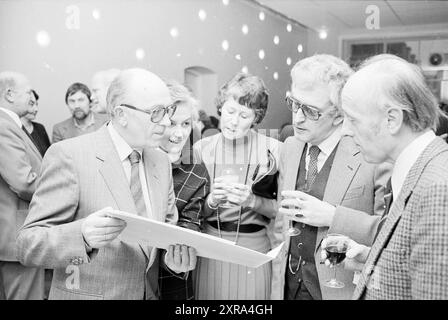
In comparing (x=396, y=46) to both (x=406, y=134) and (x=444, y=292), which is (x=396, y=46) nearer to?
(x=406, y=134)

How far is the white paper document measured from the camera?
130 centimetres

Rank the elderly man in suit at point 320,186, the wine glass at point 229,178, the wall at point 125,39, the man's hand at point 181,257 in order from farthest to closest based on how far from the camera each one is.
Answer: the wall at point 125,39 → the wine glass at point 229,178 → the elderly man in suit at point 320,186 → the man's hand at point 181,257

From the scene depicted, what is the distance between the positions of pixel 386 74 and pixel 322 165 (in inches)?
24.4

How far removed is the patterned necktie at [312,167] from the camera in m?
1.78

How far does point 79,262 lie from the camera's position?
59.3 inches

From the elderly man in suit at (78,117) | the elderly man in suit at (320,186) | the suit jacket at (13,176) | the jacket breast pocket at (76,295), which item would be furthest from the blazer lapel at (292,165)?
the suit jacket at (13,176)

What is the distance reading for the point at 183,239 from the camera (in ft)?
4.54

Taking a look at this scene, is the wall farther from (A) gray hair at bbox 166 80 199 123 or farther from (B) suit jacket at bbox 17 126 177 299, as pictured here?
(B) suit jacket at bbox 17 126 177 299

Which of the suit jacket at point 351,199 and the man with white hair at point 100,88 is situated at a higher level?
the man with white hair at point 100,88

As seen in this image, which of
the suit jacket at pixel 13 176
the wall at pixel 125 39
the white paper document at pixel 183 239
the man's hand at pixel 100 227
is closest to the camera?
the white paper document at pixel 183 239

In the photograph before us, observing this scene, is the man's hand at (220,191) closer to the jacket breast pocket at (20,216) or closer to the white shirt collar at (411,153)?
the white shirt collar at (411,153)

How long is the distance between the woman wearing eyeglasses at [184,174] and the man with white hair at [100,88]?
46 centimetres

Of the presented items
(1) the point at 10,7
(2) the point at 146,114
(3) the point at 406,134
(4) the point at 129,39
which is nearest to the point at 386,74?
(3) the point at 406,134

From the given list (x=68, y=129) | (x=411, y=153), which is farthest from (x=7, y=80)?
Answer: (x=411, y=153)
